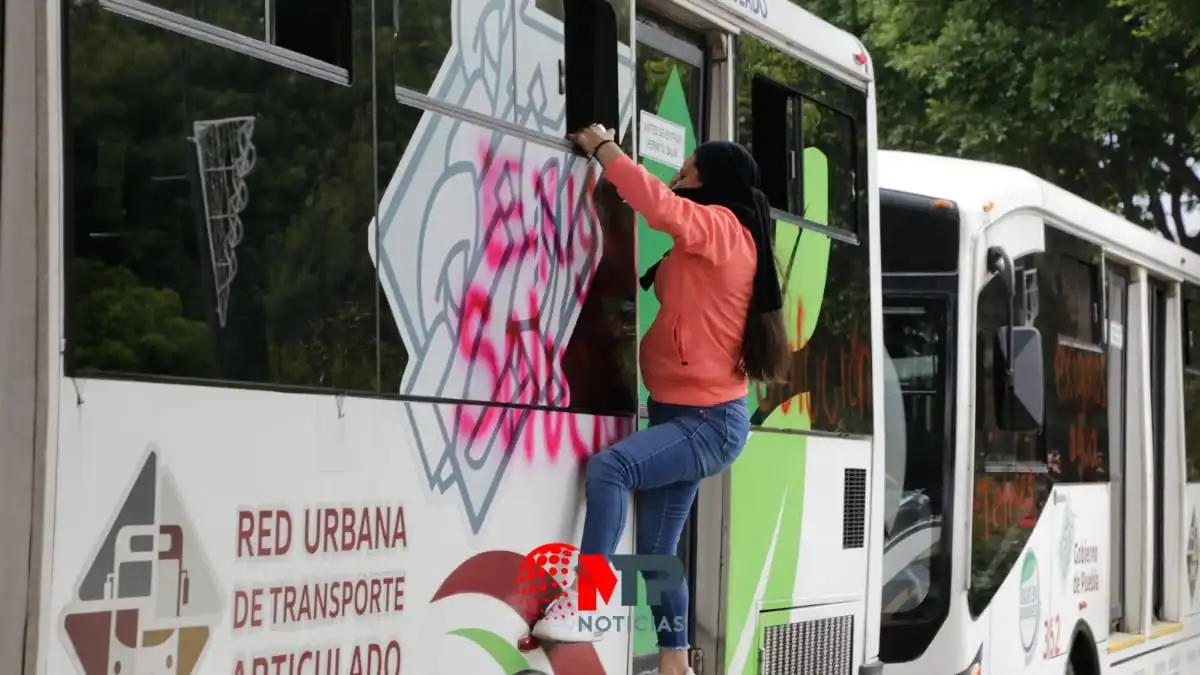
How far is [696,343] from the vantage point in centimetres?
561

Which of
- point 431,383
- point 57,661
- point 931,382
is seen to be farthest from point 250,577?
point 931,382

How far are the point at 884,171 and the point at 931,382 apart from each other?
1306mm

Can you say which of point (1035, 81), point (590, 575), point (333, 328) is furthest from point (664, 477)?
point (1035, 81)

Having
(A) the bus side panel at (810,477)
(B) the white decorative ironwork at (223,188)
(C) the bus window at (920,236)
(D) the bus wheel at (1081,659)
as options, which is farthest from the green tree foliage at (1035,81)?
(B) the white decorative ironwork at (223,188)

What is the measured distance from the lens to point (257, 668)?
12.7 ft

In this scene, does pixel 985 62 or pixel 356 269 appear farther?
pixel 985 62

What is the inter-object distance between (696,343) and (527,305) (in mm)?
769

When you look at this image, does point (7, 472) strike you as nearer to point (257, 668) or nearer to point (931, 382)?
point (257, 668)

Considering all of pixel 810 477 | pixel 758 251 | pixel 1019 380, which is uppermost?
pixel 758 251

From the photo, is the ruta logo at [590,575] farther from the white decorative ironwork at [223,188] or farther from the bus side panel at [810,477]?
the white decorative ironwork at [223,188]

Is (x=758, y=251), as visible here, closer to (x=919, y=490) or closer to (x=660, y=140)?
(x=660, y=140)

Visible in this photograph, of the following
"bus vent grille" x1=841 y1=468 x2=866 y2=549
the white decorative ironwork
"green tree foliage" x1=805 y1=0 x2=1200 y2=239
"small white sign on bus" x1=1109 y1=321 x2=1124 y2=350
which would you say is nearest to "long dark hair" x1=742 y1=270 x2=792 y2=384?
"bus vent grille" x1=841 y1=468 x2=866 y2=549

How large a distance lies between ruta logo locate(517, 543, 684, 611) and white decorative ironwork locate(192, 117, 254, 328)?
1.46 meters

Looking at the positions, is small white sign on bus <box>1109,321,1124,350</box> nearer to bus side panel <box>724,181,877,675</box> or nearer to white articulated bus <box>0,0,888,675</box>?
bus side panel <box>724,181,877,675</box>
